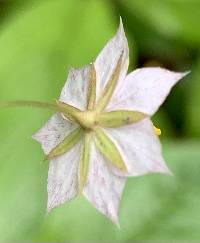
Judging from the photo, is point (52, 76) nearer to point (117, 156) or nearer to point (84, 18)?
point (84, 18)

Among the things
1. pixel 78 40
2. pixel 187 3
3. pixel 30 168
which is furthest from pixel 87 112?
pixel 187 3

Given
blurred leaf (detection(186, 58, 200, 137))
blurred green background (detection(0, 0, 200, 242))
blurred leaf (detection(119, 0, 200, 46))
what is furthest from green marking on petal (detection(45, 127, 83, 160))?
blurred leaf (detection(119, 0, 200, 46))

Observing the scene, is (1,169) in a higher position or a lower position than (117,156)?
lower

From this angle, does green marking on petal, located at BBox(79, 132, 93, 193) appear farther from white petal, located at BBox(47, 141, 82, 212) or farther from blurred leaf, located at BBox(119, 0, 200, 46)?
blurred leaf, located at BBox(119, 0, 200, 46)

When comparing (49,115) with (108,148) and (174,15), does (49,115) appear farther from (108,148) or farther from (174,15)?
(108,148)

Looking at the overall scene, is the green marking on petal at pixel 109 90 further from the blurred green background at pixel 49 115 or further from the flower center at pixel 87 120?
the blurred green background at pixel 49 115

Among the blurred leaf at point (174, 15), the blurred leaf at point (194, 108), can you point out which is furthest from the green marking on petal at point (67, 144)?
the blurred leaf at point (174, 15)
